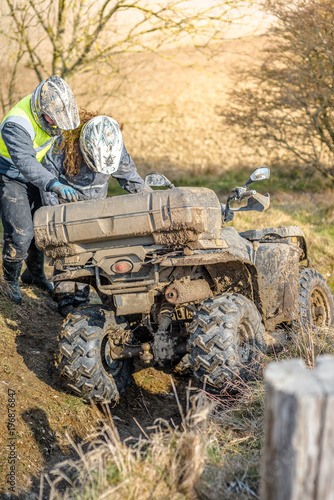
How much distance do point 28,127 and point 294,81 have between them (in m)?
→ 6.79

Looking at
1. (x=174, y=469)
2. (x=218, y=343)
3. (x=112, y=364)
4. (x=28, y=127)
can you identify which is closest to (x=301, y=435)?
(x=174, y=469)

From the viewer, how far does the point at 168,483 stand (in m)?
2.99

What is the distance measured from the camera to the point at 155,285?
411 centimetres

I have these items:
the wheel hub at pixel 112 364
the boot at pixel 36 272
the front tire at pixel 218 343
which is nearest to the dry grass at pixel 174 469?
the front tire at pixel 218 343

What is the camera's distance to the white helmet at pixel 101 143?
452 centimetres

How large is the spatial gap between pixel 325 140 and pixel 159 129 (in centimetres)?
948

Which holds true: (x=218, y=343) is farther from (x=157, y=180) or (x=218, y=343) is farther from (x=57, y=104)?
(x=57, y=104)

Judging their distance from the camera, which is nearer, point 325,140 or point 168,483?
point 168,483

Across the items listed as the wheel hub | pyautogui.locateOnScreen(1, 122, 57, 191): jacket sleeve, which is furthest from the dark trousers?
the wheel hub

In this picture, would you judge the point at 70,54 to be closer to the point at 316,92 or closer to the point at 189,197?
the point at 316,92

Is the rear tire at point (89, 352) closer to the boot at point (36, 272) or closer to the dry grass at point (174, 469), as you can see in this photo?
the dry grass at point (174, 469)

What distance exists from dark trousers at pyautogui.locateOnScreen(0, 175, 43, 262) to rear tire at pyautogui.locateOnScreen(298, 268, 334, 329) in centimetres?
276

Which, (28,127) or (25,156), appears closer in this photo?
(25,156)

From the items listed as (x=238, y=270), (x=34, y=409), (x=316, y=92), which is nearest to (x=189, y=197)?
(x=238, y=270)
